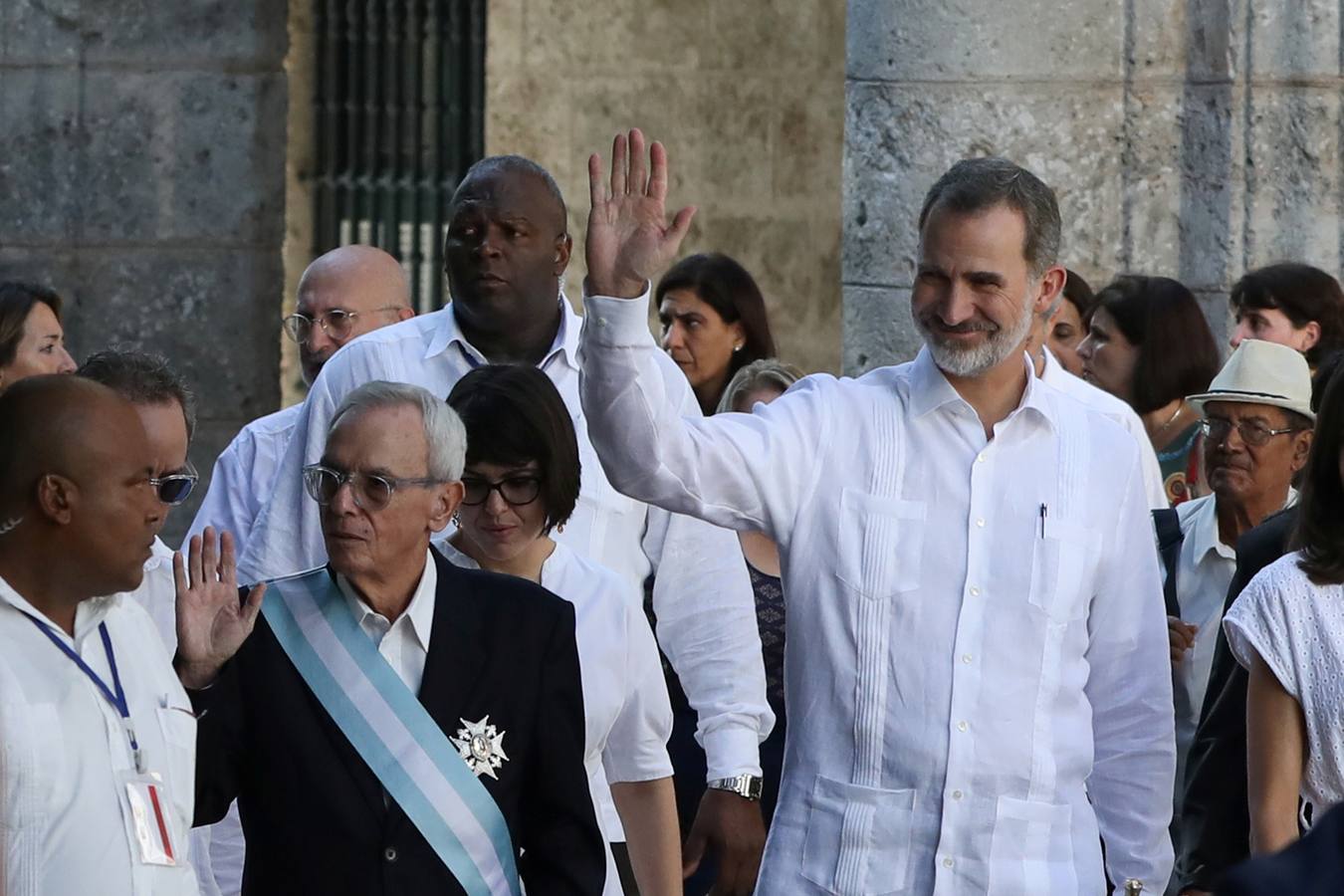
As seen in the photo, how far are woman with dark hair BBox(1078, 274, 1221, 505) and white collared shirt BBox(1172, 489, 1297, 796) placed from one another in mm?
1048

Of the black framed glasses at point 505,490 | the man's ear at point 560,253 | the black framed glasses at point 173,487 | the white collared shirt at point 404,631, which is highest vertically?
the man's ear at point 560,253

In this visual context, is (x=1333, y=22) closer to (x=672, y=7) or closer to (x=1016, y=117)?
(x=1016, y=117)

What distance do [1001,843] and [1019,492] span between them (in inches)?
23.7

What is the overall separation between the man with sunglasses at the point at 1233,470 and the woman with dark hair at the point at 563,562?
60.0 inches

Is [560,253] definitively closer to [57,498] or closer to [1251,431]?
[1251,431]

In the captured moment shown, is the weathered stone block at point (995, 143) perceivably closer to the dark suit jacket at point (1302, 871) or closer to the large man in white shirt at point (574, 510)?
the large man in white shirt at point (574, 510)

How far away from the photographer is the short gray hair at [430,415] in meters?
4.55

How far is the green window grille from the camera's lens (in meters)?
10.1

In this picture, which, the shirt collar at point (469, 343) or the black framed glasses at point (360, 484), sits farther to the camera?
the shirt collar at point (469, 343)

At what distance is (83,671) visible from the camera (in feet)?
12.1

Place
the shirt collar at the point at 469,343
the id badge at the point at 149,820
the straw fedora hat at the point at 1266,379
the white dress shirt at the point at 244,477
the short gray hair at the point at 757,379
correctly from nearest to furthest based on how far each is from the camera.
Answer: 1. the id badge at the point at 149,820
2. the shirt collar at the point at 469,343
3. the straw fedora hat at the point at 1266,379
4. the white dress shirt at the point at 244,477
5. the short gray hair at the point at 757,379

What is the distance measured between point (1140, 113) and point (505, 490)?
11.3 ft

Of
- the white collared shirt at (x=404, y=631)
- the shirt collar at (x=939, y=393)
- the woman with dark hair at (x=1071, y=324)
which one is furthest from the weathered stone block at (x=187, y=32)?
the white collared shirt at (x=404, y=631)

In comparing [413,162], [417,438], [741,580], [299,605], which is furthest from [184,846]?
[413,162]
